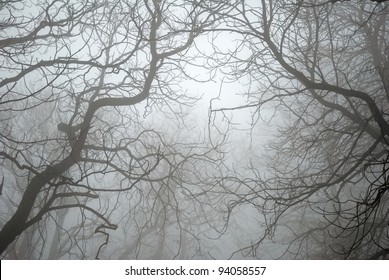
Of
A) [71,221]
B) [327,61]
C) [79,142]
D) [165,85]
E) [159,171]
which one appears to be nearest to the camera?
[79,142]

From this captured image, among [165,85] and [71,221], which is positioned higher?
[71,221]

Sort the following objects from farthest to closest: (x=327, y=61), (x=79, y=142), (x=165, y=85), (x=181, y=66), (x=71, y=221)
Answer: (x=71, y=221)
(x=327, y=61)
(x=165, y=85)
(x=181, y=66)
(x=79, y=142)

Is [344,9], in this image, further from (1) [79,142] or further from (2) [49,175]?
(2) [49,175]

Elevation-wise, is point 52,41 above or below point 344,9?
below

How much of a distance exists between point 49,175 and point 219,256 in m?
19.1

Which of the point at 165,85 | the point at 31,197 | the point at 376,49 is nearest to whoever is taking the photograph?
the point at 31,197

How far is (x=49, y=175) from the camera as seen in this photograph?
3.32 meters

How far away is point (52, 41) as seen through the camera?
4.65 m

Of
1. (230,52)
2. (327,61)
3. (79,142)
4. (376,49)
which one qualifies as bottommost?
(79,142)

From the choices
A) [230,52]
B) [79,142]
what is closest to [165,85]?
[230,52]

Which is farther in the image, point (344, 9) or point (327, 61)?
point (327, 61)

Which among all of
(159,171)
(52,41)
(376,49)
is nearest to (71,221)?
(159,171)
